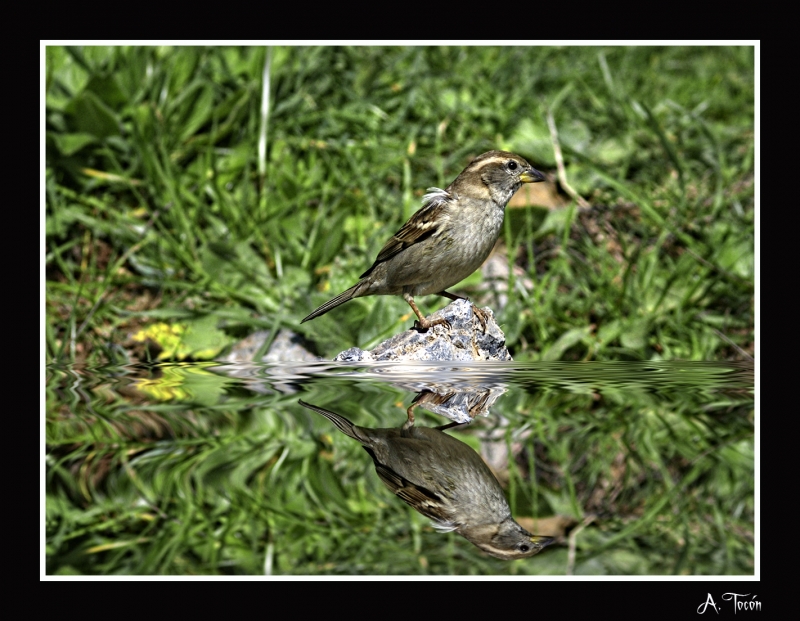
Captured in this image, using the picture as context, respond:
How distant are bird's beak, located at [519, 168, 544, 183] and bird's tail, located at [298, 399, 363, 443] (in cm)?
167

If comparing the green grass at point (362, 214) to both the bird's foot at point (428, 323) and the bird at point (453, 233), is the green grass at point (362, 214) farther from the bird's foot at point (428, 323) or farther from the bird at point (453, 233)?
the bird's foot at point (428, 323)

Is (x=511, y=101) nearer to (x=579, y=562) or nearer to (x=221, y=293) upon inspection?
(x=221, y=293)

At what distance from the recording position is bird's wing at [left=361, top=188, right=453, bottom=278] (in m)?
3.49

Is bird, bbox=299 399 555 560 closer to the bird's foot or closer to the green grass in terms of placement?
the green grass

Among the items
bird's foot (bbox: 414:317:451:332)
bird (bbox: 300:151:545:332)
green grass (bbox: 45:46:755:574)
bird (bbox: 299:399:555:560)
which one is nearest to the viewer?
bird (bbox: 299:399:555:560)

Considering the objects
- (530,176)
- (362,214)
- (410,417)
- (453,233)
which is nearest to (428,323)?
(453,233)

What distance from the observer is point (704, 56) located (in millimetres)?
6609

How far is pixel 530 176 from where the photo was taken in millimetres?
3518

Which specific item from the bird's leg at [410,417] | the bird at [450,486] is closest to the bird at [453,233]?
the bird's leg at [410,417]

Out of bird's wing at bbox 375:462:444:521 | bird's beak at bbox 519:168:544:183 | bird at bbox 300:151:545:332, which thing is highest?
bird's beak at bbox 519:168:544:183

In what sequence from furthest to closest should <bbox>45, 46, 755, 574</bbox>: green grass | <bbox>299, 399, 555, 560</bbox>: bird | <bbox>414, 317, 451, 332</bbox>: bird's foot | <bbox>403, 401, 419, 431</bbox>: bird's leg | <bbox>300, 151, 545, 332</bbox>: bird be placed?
<bbox>300, 151, 545, 332</bbox>: bird → <bbox>414, 317, 451, 332</bbox>: bird's foot → <bbox>45, 46, 755, 574</bbox>: green grass → <bbox>403, 401, 419, 431</bbox>: bird's leg → <bbox>299, 399, 555, 560</bbox>: bird

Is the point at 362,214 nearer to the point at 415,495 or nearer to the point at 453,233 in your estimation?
the point at 453,233

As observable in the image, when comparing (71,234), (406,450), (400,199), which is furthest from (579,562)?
(71,234)

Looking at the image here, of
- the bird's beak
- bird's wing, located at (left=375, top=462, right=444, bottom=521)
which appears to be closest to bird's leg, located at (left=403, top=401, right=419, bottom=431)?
bird's wing, located at (left=375, top=462, right=444, bottom=521)
